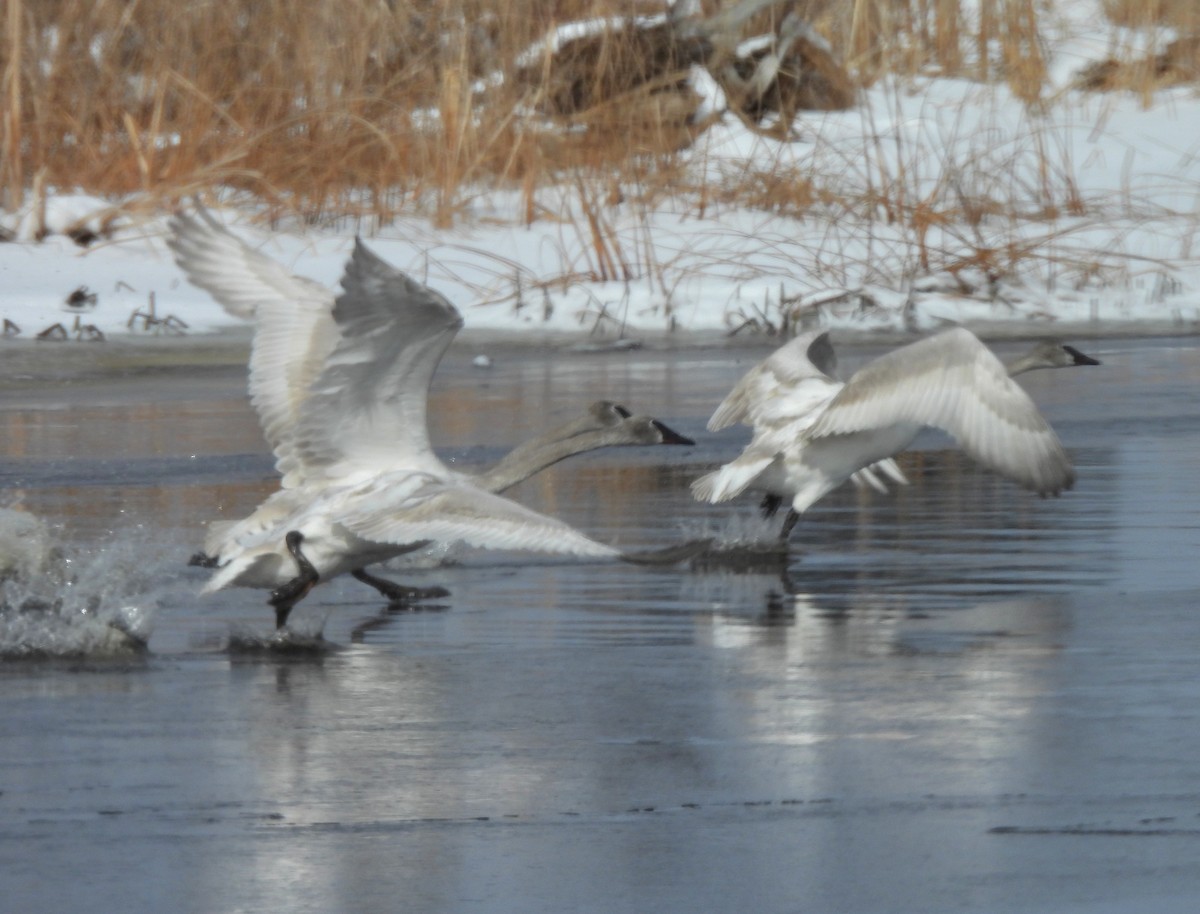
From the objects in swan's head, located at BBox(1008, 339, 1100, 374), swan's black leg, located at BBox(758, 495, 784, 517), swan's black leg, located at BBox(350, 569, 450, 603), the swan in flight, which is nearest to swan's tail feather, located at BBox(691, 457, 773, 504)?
swan's black leg, located at BBox(758, 495, 784, 517)

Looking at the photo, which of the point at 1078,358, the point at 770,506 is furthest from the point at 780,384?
the point at 1078,358

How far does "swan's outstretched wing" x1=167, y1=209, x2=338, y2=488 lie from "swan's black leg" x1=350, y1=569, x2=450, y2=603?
48 cm

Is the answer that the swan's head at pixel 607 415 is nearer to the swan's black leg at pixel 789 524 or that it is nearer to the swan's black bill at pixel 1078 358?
the swan's black leg at pixel 789 524

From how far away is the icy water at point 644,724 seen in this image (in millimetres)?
4125

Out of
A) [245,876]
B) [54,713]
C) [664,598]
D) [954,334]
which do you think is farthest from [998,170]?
[245,876]

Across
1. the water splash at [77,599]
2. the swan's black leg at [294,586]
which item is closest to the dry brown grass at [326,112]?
the water splash at [77,599]

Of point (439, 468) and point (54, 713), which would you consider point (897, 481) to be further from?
point (54, 713)

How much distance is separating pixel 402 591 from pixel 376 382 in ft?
2.07

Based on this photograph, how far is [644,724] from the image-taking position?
17.4 ft

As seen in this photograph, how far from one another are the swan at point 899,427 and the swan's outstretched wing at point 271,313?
1.50 metres

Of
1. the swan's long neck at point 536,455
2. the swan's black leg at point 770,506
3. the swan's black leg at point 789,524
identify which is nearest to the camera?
the swan's long neck at point 536,455

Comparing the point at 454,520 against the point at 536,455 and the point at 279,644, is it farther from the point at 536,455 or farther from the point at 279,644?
the point at 536,455

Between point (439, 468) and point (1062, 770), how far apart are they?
114 inches

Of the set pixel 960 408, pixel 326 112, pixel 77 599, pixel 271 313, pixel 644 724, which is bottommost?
pixel 644 724
